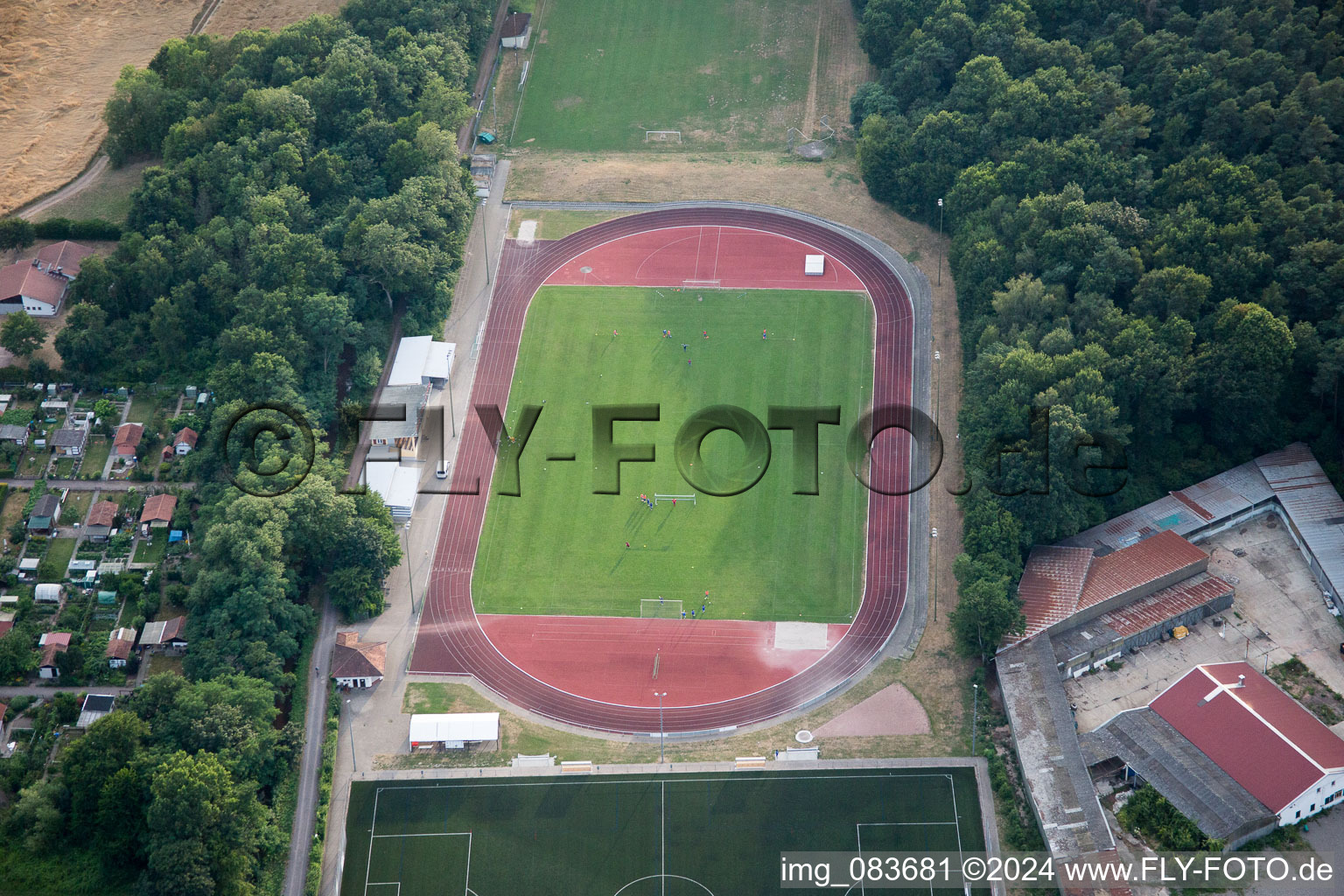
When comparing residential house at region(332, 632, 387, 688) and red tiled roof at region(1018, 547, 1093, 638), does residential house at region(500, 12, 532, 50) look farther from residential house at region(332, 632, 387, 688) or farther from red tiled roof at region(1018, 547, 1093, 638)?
red tiled roof at region(1018, 547, 1093, 638)

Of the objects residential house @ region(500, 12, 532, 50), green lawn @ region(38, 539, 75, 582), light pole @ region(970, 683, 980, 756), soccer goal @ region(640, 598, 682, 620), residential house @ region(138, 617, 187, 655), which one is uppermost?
residential house @ region(500, 12, 532, 50)

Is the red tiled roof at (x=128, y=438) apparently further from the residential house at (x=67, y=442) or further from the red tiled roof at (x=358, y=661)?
the red tiled roof at (x=358, y=661)

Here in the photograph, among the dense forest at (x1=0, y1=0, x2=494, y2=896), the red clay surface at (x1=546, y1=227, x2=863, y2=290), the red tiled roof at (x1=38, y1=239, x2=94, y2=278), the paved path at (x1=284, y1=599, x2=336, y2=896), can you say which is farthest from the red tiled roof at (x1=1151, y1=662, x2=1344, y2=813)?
the red tiled roof at (x1=38, y1=239, x2=94, y2=278)

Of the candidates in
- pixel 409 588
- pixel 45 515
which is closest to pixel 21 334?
pixel 45 515

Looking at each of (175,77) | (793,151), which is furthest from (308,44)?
(793,151)

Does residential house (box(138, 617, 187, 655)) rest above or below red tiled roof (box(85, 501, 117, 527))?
below

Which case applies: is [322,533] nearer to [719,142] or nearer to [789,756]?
[789,756]
